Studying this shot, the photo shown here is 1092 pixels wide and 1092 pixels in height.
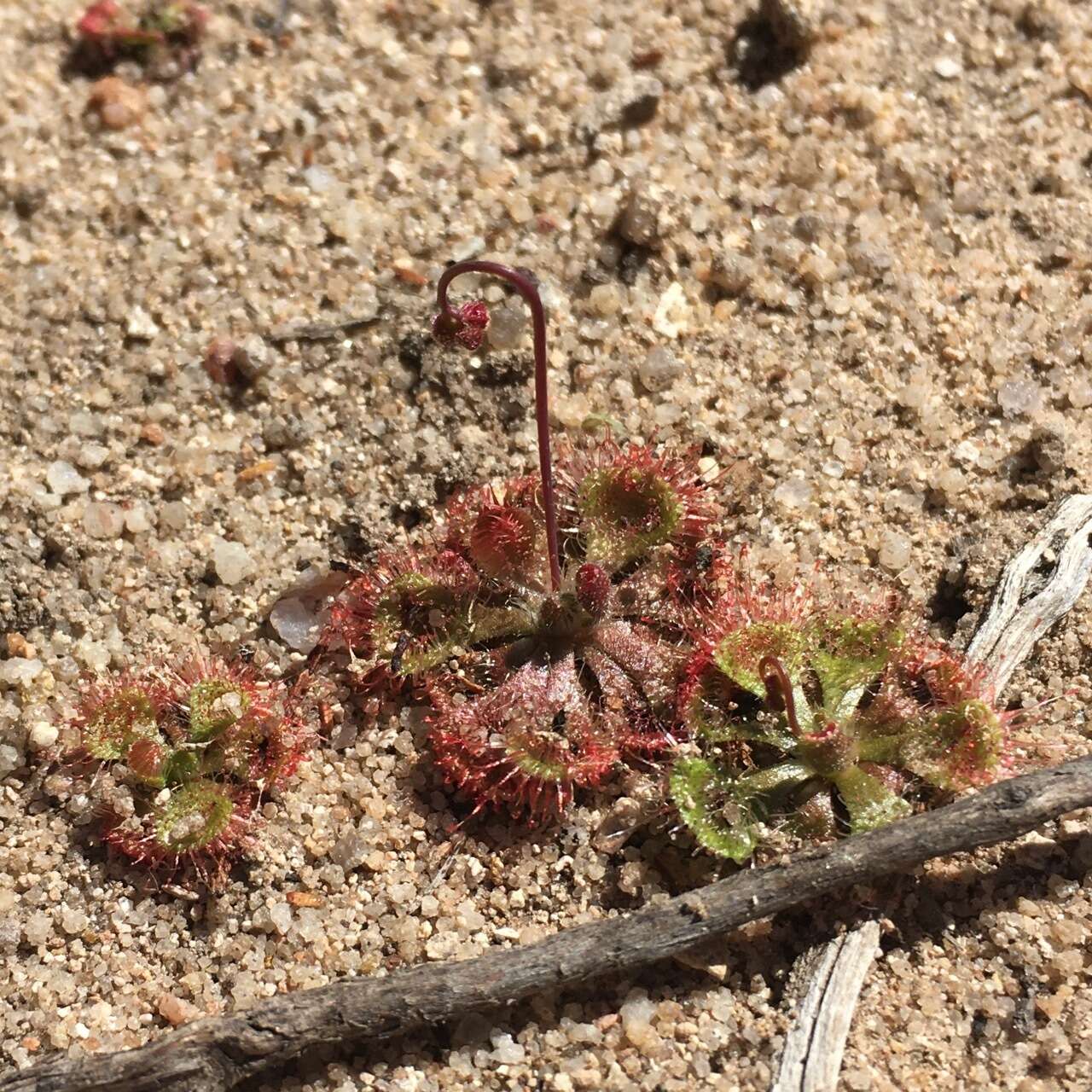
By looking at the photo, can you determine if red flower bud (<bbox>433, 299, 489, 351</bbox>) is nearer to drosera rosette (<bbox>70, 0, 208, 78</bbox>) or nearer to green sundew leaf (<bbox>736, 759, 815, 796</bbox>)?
green sundew leaf (<bbox>736, 759, 815, 796</bbox>)

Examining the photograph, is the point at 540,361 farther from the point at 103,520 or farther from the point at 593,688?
the point at 103,520

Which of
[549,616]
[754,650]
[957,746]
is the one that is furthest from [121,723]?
[957,746]

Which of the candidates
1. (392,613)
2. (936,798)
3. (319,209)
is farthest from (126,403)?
(936,798)

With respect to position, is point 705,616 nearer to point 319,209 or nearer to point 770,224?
point 770,224

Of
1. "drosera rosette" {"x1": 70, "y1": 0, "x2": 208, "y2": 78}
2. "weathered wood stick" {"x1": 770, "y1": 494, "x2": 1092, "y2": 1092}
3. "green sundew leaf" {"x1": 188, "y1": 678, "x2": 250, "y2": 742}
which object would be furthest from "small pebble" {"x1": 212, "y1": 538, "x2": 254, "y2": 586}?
"drosera rosette" {"x1": 70, "y1": 0, "x2": 208, "y2": 78}

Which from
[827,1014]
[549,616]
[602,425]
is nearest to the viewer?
[827,1014]

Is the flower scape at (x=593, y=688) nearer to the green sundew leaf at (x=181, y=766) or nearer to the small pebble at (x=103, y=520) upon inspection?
the green sundew leaf at (x=181, y=766)
